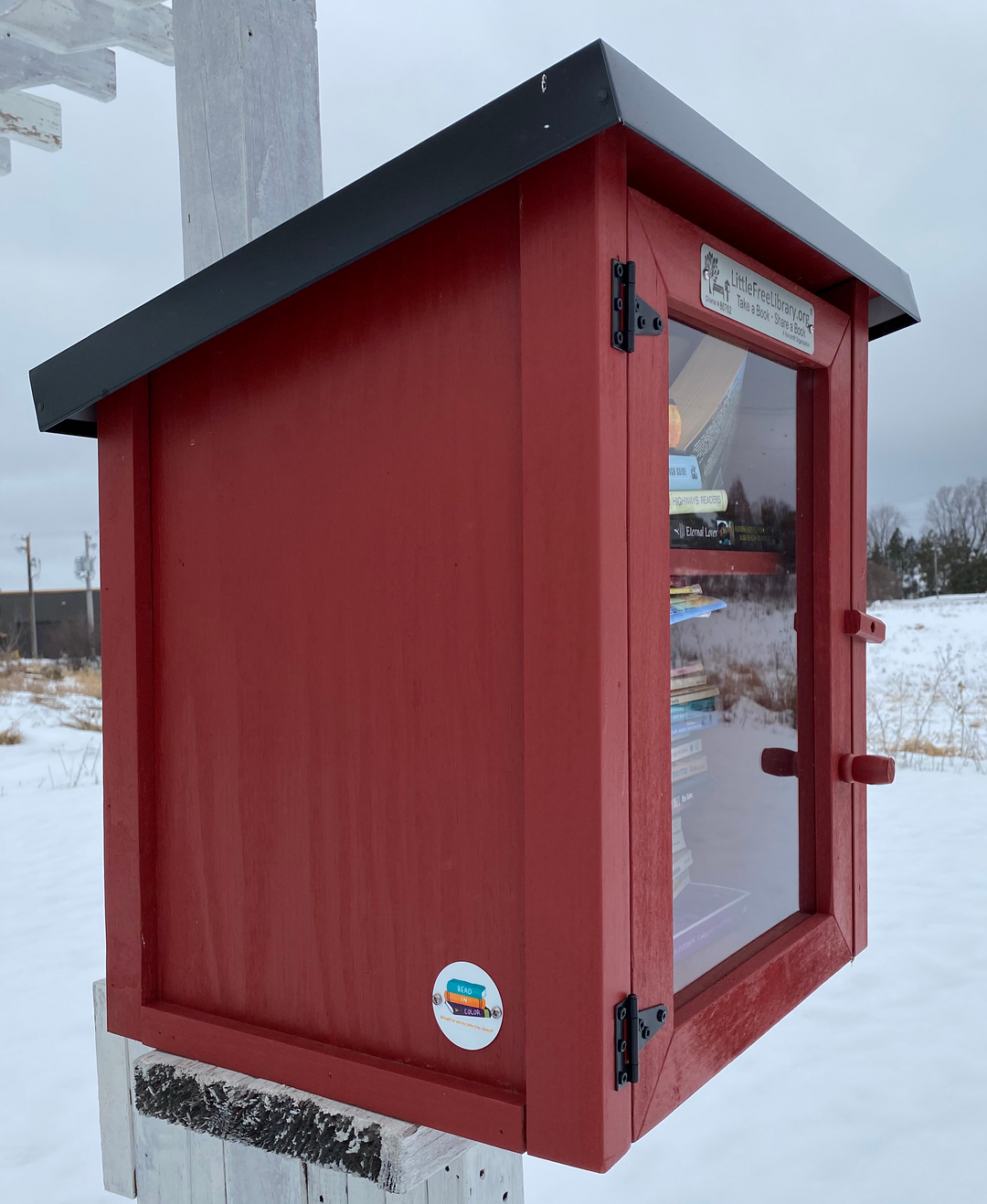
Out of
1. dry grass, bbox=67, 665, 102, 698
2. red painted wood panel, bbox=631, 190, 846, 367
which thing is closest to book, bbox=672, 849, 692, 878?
red painted wood panel, bbox=631, 190, 846, 367

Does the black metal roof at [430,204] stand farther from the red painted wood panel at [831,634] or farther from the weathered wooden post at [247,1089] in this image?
the weathered wooden post at [247,1089]

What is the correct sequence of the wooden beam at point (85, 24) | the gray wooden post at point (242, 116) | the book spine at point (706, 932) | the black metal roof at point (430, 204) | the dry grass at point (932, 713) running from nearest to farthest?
1. the black metal roof at point (430, 204)
2. the book spine at point (706, 932)
3. the gray wooden post at point (242, 116)
4. the wooden beam at point (85, 24)
5. the dry grass at point (932, 713)

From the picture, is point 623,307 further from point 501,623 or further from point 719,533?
point 719,533

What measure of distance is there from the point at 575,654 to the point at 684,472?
17.9 inches

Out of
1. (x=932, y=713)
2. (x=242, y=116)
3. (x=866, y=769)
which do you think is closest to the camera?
(x=866, y=769)

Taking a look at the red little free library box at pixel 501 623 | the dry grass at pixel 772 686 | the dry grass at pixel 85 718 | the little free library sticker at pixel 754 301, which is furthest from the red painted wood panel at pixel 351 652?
the dry grass at pixel 85 718

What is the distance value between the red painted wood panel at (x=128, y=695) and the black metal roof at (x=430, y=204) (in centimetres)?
8

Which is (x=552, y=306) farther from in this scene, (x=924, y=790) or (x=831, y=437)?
(x=924, y=790)

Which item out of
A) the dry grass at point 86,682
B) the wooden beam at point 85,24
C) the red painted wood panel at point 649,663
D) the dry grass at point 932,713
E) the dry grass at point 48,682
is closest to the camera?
the red painted wood panel at point 649,663

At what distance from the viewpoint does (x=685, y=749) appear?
4.33 feet

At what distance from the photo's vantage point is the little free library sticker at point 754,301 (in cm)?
112

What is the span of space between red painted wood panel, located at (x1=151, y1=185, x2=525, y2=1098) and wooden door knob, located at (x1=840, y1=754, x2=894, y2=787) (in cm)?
67

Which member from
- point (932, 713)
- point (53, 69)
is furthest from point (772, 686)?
point (932, 713)

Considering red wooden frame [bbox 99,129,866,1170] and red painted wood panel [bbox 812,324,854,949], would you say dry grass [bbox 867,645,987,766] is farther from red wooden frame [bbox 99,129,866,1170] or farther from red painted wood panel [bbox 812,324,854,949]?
red wooden frame [bbox 99,129,866,1170]
